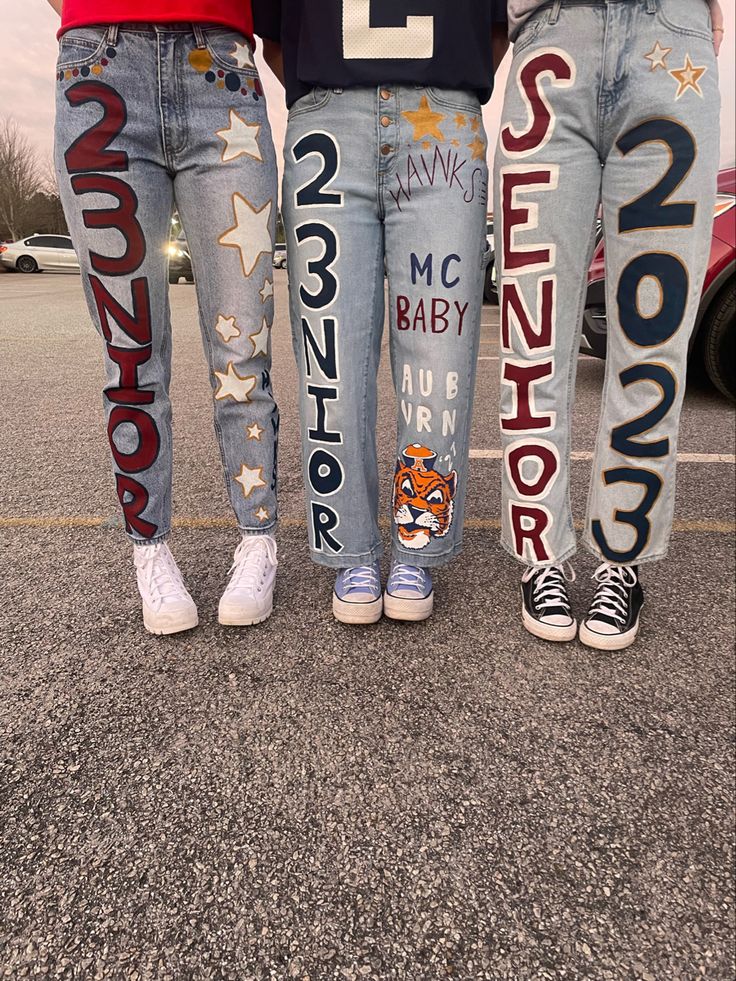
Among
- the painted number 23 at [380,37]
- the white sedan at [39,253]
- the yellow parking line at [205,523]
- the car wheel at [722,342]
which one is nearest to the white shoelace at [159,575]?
the yellow parking line at [205,523]

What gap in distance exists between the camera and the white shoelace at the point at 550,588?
64.2 inches

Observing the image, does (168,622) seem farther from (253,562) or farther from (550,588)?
(550,588)

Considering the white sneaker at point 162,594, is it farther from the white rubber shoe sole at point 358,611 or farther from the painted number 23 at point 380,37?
the painted number 23 at point 380,37

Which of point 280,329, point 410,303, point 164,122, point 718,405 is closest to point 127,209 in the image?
point 164,122

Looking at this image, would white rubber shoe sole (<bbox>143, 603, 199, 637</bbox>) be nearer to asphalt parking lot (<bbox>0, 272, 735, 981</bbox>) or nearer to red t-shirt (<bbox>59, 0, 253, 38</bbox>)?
Result: asphalt parking lot (<bbox>0, 272, 735, 981</bbox>)

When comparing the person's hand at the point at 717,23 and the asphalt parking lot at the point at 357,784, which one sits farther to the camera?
the person's hand at the point at 717,23

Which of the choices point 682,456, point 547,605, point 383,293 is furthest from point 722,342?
point 383,293

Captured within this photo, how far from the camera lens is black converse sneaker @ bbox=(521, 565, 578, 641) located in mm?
1605

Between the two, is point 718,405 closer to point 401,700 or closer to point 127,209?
point 401,700

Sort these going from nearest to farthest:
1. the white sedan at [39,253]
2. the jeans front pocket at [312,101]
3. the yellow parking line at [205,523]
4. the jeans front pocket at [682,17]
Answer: the jeans front pocket at [682,17], the jeans front pocket at [312,101], the yellow parking line at [205,523], the white sedan at [39,253]

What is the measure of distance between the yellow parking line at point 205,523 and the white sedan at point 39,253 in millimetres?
21858

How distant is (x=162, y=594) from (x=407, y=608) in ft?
2.01

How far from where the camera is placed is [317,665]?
1.51m

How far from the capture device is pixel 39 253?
21266 mm
